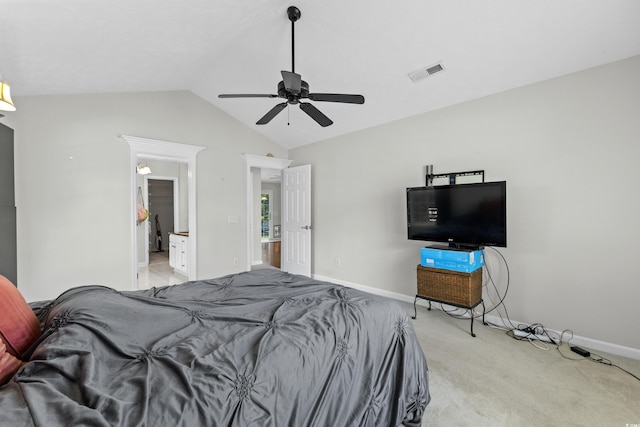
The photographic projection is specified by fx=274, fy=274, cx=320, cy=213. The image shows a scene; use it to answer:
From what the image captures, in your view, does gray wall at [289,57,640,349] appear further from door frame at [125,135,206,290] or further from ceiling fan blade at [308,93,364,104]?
door frame at [125,135,206,290]

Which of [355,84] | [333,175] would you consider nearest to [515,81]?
[355,84]

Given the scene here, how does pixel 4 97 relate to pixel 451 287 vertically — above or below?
above

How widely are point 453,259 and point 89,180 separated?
14.6 ft

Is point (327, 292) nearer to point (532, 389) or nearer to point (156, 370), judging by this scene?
point (156, 370)

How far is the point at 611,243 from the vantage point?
2463 mm

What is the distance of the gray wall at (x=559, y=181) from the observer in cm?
241

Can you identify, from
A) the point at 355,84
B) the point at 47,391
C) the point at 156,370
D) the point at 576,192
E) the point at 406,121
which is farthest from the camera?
the point at 406,121

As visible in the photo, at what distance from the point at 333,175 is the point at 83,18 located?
11.3ft

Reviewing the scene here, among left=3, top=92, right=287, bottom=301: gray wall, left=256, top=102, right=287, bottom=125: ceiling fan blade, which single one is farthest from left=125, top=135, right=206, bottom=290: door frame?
left=256, top=102, right=287, bottom=125: ceiling fan blade

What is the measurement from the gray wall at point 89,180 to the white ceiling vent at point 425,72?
3098 millimetres

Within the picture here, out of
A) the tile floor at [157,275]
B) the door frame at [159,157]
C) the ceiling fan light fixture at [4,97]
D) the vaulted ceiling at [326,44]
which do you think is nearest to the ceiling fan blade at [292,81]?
the vaulted ceiling at [326,44]

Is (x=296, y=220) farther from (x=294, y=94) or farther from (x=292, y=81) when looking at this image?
(x=292, y=81)

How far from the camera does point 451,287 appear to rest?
2898 millimetres

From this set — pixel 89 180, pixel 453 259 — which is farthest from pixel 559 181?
pixel 89 180
